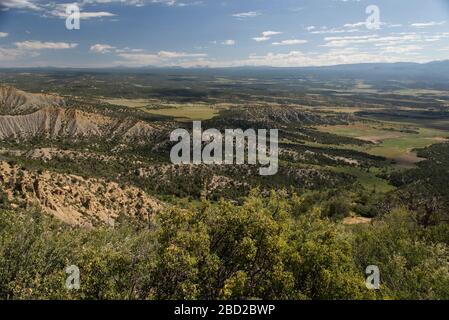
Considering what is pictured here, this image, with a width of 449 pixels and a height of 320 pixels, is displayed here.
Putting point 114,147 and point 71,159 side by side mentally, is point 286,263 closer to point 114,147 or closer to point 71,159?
point 71,159

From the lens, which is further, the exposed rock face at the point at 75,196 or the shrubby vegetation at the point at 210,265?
the exposed rock face at the point at 75,196

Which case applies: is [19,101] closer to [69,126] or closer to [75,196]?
[69,126]

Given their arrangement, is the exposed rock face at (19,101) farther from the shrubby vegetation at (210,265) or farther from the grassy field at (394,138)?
the shrubby vegetation at (210,265)

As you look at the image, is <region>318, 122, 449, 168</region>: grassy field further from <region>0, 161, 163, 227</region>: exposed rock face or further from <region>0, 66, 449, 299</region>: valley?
<region>0, 161, 163, 227</region>: exposed rock face

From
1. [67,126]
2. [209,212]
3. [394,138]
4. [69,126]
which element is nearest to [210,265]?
[209,212]

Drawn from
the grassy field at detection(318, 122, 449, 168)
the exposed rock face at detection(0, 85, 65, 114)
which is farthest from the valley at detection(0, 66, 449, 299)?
the exposed rock face at detection(0, 85, 65, 114)

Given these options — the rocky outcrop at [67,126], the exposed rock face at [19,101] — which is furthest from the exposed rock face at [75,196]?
the exposed rock face at [19,101]
